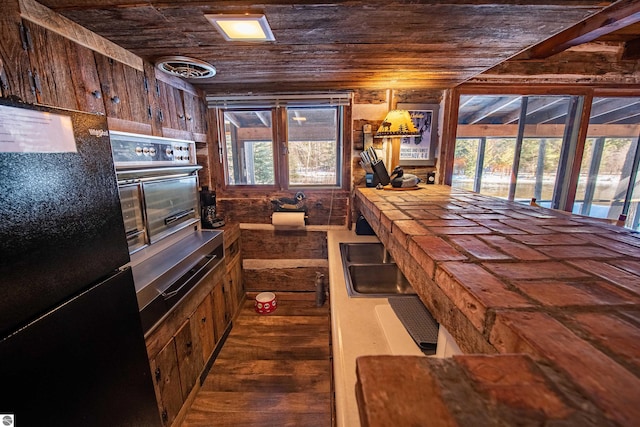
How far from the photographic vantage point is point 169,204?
1.86 meters

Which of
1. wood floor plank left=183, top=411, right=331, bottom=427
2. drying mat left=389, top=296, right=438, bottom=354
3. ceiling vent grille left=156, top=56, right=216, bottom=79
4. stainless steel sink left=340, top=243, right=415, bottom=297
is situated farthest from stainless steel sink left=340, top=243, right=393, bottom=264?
ceiling vent grille left=156, top=56, right=216, bottom=79

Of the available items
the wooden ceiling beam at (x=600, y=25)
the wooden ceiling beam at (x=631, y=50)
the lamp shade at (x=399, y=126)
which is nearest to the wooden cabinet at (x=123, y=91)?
the lamp shade at (x=399, y=126)

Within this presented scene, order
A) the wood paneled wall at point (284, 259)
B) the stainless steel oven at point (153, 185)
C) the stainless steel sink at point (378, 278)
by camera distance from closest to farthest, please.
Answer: the stainless steel oven at point (153, 185) → the stainless steel sink at point (378, 278) → the wood paneled wall at point (284, 259)

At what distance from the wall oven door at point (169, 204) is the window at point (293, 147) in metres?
0.56

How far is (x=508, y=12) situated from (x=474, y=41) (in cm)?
31

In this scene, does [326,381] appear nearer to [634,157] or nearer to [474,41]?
[474,41]

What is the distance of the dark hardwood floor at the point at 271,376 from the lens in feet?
5.37

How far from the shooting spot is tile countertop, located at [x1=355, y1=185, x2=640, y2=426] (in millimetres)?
296

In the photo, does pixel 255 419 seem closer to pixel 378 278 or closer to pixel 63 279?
pixel 378 278

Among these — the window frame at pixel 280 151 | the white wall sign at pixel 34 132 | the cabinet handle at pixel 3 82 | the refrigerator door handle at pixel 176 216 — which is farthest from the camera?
the window frame at pixel 280 151

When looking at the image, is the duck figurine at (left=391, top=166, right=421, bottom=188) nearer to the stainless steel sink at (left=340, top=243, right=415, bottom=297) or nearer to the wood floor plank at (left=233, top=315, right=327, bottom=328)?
the stainless steel sink at (left=340, top=243, right=415, bottom=297)

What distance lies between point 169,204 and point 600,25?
3116 millimetres

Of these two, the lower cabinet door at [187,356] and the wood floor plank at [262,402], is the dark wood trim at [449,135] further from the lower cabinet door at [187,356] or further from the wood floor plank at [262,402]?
the lower cabinet door at [187,356]

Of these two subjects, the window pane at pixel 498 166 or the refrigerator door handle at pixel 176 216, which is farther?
the window pane at pixel 498 166
